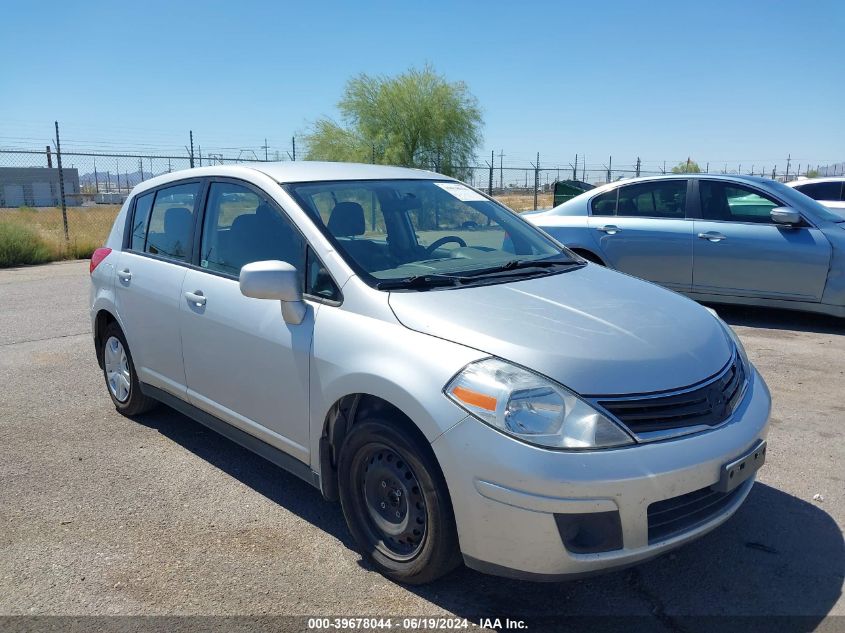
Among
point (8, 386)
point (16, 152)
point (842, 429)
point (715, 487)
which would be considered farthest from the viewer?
point (16, 152)

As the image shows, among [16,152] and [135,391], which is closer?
[135,391]

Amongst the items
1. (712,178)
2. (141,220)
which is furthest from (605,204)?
(141,220)

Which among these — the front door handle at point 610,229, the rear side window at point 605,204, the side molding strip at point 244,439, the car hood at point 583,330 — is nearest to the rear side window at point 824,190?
the rear side window at point 605,204

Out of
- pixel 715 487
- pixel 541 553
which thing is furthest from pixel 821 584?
pixel 541 553

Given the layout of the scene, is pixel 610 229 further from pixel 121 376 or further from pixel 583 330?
pixel 583 330

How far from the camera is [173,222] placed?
174 inches

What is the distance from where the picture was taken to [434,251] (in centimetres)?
379

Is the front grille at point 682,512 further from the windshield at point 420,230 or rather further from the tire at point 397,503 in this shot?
the windshield at point 420,230

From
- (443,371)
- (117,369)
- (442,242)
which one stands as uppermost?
(442,242)

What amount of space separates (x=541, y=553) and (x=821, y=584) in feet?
4.38

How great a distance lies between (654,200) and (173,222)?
218 inches

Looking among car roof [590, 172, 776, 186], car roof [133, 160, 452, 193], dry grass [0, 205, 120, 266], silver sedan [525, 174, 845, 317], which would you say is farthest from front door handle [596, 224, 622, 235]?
dry grass [0, 205, 120, 266]

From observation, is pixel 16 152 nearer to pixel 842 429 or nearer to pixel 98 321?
pixel 98 321

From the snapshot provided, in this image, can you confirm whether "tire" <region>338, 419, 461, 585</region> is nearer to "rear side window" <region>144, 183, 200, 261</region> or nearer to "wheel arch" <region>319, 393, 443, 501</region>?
"wheel arch" <region>319, 393, 443, 501</region>
